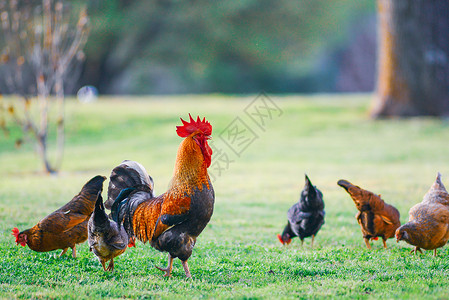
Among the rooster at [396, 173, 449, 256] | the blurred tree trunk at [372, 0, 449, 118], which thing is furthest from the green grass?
the blurred tree trunk at [372, 0, 449, 118]

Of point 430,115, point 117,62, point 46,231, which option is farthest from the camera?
point 117,62

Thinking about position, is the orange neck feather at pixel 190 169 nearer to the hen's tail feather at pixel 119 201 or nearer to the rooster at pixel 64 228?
the hen's tail feather at pixel 119 201

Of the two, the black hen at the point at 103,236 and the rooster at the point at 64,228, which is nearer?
the black hen at the point at 103,236

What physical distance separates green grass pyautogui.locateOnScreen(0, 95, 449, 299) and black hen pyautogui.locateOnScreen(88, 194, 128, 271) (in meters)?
0.27

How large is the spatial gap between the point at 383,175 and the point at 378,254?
22.4 feet

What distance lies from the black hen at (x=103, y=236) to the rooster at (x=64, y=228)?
0.52 metres

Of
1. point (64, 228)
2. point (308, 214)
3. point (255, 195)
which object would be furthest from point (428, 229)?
point (255, 195)

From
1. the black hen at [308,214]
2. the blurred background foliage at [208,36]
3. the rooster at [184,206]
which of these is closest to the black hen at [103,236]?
the rooster at [184,206]

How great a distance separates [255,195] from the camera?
1108 cm

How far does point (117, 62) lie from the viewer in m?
31.5

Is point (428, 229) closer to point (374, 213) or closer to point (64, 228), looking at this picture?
point (374, 213)

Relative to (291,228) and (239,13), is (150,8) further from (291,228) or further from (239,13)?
(291,228)

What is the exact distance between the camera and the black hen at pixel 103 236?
18.2 feet

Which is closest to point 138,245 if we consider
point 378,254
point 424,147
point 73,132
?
point 378,254
